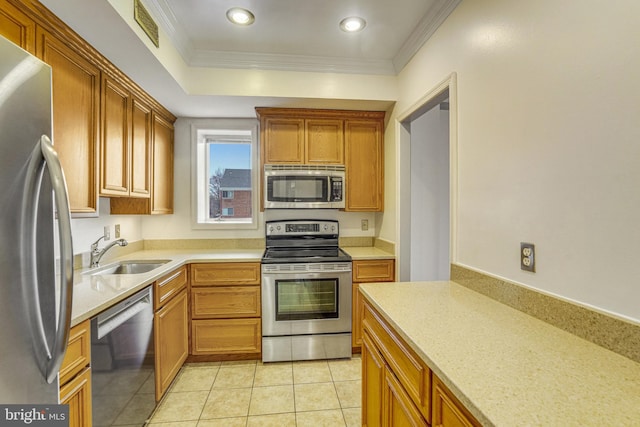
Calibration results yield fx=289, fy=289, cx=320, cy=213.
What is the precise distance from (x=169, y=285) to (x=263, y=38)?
75.9 inches

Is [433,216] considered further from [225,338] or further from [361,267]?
[225,338]

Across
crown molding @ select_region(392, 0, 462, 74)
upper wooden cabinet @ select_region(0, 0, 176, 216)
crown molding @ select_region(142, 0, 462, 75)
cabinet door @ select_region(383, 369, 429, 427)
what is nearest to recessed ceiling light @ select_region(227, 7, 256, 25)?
crown molding @ select_region(142, 0, 462, 75)

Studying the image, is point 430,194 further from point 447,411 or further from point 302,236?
point 447,411

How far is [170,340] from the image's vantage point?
2082 millimetres

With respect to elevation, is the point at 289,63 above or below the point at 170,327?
above

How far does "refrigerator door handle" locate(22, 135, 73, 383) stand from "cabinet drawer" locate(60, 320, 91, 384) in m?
0.32

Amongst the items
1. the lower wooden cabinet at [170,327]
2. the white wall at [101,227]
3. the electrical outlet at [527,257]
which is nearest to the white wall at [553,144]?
the electrical outlet at [527,257]

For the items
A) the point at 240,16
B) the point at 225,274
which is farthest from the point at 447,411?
the point at 240,16

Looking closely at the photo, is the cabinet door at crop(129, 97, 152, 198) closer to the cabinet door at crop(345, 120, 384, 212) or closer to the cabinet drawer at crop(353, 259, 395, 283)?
the cabinet door at crop(345, 120, 384, 212)

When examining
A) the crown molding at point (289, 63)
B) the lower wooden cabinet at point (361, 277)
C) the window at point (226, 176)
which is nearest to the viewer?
the crown molding at point (289, 63)

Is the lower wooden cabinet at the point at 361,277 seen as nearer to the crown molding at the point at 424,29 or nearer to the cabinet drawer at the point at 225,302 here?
the cabinet drawer at the point at 225,302

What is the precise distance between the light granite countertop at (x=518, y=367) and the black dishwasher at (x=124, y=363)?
50.7 inches

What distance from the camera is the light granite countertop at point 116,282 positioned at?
4.18 ft

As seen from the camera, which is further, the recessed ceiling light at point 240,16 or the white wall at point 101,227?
the white wall at point 101,227
